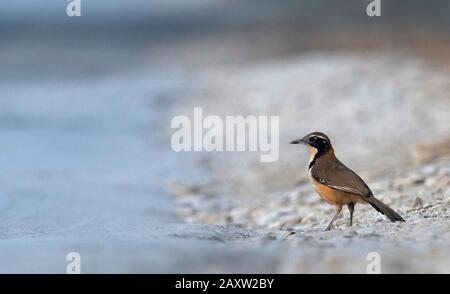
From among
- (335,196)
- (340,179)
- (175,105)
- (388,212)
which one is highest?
(175,105)

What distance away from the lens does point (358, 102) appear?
12.7 meters

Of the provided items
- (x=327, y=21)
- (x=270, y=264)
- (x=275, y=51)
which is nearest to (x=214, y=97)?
(x=275, y=51)

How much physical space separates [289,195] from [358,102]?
15.2ft

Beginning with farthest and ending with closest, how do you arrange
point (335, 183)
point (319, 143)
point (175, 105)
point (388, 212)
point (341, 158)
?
point (175, 105)
point (341, 158)
point (319, 143)
point (335, 183)
point (388, 212)

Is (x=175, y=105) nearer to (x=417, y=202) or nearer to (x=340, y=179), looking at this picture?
(x=417, y=202)

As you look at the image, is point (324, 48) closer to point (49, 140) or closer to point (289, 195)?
point (49, 140)

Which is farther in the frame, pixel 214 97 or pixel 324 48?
pixel 324 48

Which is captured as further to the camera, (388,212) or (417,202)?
(417,202)

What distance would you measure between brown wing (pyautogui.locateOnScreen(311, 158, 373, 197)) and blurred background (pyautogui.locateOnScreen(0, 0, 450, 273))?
606 millimetres

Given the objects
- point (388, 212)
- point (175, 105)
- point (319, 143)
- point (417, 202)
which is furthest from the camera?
point (175, 105)

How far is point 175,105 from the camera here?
15047mm

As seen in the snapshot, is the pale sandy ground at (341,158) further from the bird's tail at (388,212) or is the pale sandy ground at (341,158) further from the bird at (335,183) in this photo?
the bird at (335,183)

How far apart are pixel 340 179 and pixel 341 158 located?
377 cm

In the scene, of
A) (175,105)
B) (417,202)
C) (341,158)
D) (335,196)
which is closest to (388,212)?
(335,196)
